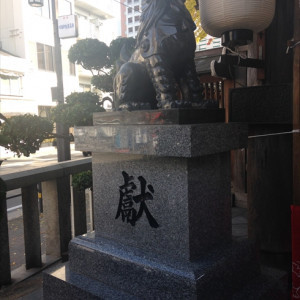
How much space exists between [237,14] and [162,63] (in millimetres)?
925

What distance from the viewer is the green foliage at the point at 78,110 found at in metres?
3.72

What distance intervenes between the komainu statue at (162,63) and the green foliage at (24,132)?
1025 millimetres

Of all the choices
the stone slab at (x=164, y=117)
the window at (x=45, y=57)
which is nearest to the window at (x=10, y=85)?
the window at (x=45, y=57)

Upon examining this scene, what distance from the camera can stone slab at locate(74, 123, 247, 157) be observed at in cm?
220

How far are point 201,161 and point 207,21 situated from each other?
1507 mm

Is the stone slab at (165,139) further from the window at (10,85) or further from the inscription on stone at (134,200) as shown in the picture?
the window at (10,85)

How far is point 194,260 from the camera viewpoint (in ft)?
7.95

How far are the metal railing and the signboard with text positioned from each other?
8325 mm

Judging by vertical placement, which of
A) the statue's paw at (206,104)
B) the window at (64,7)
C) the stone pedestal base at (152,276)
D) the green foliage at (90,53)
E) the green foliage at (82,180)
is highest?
the window at (64,7)

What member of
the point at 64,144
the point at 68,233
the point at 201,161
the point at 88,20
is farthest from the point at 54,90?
the point at 88,20

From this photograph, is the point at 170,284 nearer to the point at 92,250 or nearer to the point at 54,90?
A: the point at 92,250

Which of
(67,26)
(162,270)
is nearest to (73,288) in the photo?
(162,270)

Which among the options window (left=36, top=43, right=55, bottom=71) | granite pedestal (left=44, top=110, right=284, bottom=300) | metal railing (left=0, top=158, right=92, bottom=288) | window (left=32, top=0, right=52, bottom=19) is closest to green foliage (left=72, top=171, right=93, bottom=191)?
metal railing (left=0, top=158, right=92, bottom=288)

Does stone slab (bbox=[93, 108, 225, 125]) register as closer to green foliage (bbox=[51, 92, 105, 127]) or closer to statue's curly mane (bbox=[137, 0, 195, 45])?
statue's curly mane (bbox=[137, 0, 195, 45])
